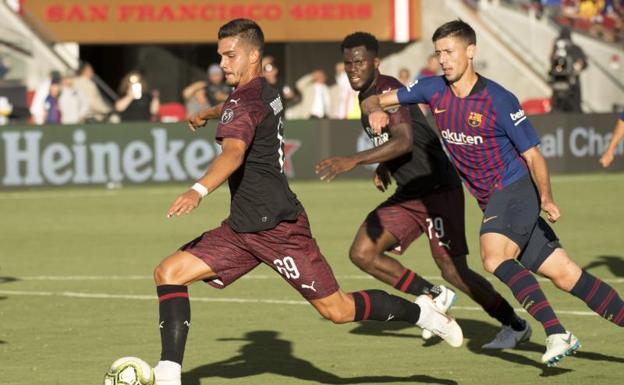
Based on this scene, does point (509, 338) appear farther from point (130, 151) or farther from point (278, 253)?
point (130, 151)

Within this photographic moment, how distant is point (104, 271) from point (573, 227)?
23.1ft

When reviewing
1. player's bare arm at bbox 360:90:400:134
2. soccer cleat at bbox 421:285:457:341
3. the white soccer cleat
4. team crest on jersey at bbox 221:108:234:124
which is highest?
team crest on jersey at bbox 221:108:234:124

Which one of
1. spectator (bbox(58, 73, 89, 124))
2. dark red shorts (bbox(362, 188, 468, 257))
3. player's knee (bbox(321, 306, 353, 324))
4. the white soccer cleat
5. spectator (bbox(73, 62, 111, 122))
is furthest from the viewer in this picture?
spectator (bbox(73, 62, 111, 122))

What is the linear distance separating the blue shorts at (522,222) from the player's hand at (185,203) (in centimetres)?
252

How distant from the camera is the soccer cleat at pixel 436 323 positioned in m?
9.47

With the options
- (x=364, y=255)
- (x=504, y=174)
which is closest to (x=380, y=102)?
(x=504, y=174)

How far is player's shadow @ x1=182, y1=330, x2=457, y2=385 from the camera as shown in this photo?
389 inches

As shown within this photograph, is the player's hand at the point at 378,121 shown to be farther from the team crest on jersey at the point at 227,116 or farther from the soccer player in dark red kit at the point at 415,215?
the team crest on jersey at the point at 227,116

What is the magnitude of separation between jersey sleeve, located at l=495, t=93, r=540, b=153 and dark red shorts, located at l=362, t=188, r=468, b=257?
1851 mm

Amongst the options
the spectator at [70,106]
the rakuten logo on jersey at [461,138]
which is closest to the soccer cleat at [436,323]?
the rakuten logo on jersey at [461,138]

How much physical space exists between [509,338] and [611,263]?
5.73m

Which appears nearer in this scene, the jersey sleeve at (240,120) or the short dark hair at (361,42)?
the jersey sleeve at (240,120)

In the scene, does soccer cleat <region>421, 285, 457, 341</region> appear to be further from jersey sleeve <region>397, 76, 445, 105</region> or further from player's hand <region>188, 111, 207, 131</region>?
player's hand <region>188, 111, 207, 131</region>

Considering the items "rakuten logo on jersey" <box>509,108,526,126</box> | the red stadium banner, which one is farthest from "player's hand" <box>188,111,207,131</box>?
the red stadium banner
